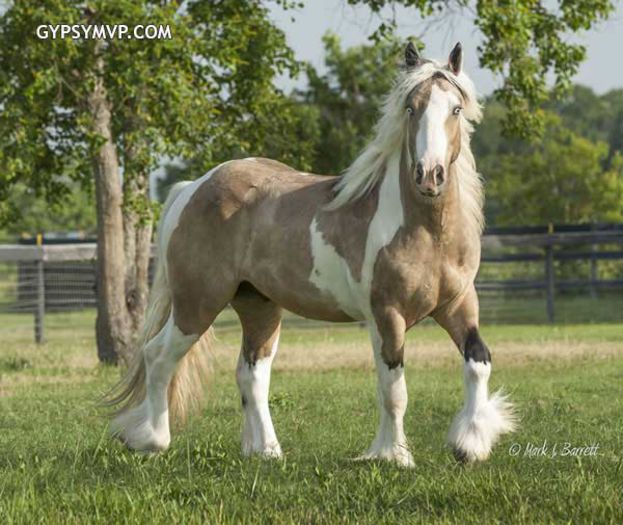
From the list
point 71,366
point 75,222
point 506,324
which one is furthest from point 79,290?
point 75,222

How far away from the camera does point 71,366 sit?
13320 millimetres

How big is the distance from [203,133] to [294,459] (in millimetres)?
7708

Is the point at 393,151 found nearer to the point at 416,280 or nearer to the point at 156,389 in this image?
the point at 416,280

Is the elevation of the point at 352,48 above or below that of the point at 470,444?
above

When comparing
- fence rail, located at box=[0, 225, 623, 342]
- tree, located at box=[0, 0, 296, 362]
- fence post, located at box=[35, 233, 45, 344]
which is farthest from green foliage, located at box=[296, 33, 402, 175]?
tree, located at box=[0, 0, 296, 362]

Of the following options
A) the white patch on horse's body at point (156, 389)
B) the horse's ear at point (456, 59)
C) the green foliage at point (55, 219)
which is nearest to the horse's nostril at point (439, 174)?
→ the horse's ear at point (456, 59)

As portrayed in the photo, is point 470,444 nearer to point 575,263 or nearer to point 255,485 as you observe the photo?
point 255,485

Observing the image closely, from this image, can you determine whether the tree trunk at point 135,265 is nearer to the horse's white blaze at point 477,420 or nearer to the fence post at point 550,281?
the horse's white blaze at point 477,420

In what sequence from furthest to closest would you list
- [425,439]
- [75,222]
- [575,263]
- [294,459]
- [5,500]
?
[75,222]
[575,263]
[425,439]
[294,459]
[5,500]

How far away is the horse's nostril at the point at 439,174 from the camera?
562cm

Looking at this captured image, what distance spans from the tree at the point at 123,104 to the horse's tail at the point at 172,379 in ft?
16.7

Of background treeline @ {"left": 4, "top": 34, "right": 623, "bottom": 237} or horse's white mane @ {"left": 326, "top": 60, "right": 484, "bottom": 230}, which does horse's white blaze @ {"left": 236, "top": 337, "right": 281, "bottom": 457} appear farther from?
background treeline @ {"left": 4, "top": 34, "right": 623, "bottom": 237}

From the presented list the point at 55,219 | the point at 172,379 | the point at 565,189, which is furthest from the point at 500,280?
the point at 55,219

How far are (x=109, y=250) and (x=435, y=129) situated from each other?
8417 mm
